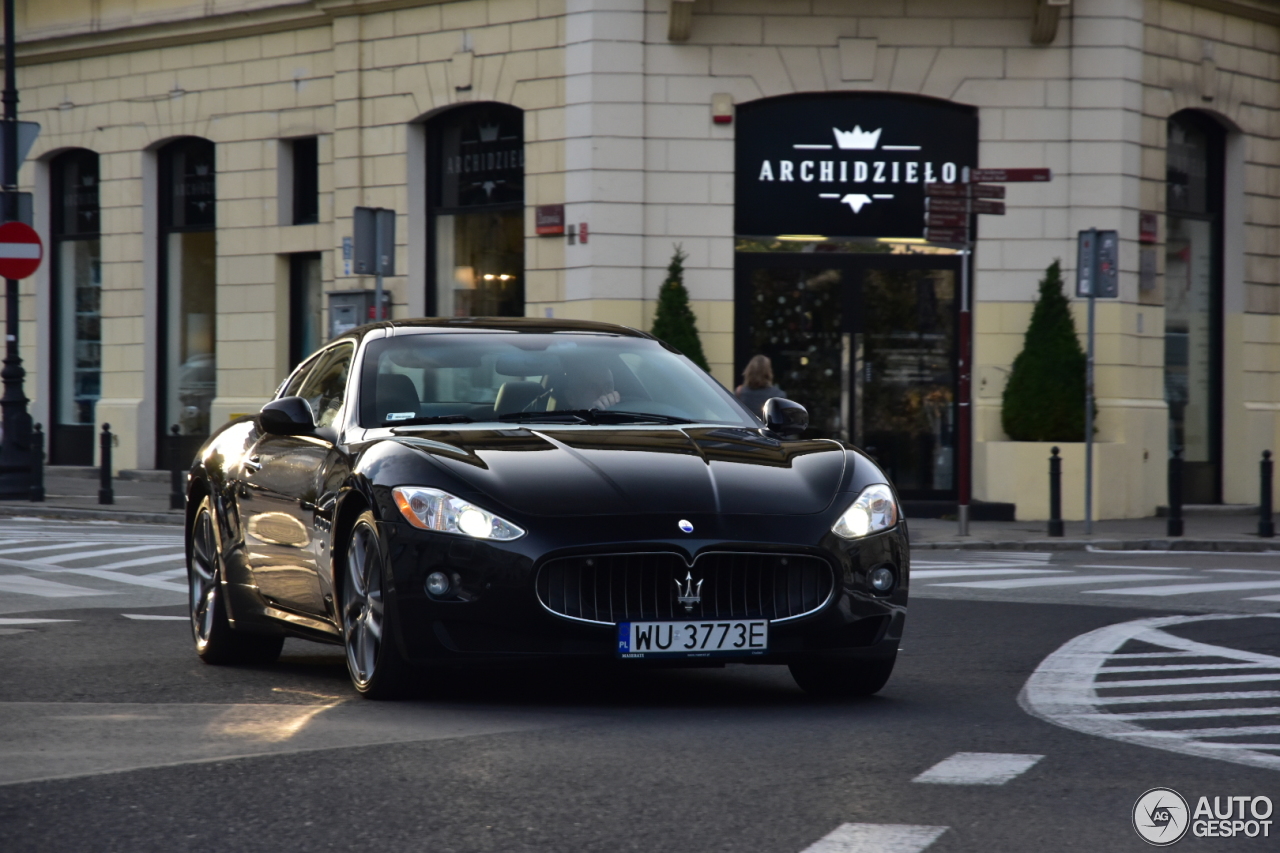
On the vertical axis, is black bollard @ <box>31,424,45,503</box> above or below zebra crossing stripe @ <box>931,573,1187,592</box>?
above

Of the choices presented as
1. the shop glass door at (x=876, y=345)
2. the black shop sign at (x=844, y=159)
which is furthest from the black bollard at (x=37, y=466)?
the black shop sign at (x=844, y=159)

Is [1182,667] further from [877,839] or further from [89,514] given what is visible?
[89,514]

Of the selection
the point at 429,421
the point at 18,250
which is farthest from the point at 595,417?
the point at 18,250

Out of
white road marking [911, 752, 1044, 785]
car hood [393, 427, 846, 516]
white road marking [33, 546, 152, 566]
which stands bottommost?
white road marking [33, 546, 152, 566]

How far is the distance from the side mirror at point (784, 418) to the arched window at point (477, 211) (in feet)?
48.8

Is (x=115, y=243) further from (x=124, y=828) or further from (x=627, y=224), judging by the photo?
(x=124, y=828)

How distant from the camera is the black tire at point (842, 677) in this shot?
720cm

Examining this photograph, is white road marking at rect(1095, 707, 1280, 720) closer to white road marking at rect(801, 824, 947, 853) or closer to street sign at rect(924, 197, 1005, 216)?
Result: white road marking at rect(801, 824, 947, 853)

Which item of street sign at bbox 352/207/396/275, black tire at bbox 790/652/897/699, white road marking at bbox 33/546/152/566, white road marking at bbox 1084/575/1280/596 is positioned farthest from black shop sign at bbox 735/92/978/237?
black tire at bbox 790/652/897/699

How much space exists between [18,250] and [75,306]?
22.6ft

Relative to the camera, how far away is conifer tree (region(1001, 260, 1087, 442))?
20891mm

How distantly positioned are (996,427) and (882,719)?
15.0 m

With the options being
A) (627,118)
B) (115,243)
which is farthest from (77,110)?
(627,118)

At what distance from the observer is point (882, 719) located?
674cm
